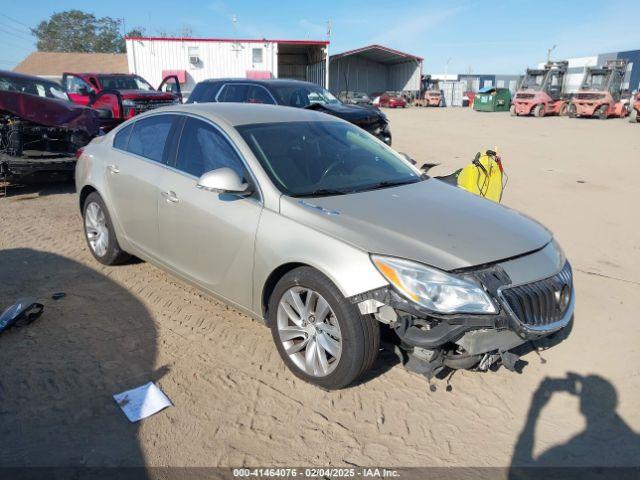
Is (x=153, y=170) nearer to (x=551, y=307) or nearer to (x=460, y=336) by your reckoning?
(x=460, y=336)

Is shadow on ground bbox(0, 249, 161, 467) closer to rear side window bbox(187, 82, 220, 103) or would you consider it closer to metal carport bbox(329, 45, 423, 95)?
rear side window bbox(187, 82, 220, 103)

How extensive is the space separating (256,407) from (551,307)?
1827mm

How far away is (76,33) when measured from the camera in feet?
274

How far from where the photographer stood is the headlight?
2.66m

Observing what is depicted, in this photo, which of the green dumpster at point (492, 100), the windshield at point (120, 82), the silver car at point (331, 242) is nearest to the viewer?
the silver car at point (331, 242)

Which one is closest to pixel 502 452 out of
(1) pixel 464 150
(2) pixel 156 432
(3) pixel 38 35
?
(2) pixel 156 432

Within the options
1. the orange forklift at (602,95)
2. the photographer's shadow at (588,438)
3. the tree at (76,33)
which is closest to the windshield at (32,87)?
the photographer's shadow at (588,438)

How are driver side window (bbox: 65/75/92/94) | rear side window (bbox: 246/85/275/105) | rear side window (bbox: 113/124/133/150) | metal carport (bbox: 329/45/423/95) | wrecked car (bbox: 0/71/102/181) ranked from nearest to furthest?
rear side window (bbox: 113/124/133/150) < wrecked car (bbox: 0/71/102/181) < rear side window (bbox: 246/85/275/105) < driver side window (bbox: 65/75/92/94) < metal carport (bbox: 329/45/423/95)

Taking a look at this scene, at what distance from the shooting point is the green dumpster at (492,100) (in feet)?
120

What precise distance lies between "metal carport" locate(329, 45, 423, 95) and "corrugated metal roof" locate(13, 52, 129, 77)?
21402 mm

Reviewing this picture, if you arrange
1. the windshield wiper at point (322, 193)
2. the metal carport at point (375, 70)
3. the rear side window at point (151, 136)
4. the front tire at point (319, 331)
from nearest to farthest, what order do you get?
the front tire at point (319, 331)
the windshield wiper at point (322, 193)
the rear side window at point (151, 136)
the metal carport at point (375, 70)

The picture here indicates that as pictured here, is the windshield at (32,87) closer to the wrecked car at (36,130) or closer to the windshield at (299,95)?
the wrecked car at (36,130)

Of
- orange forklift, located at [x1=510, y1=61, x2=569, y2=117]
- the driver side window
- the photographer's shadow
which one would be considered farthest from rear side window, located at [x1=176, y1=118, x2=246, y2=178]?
orange forklift, located at [x1=510, y1=61, x2=569, y2=117]

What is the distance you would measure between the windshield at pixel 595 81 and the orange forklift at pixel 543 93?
139 cm
